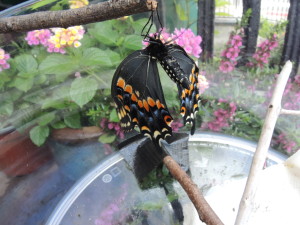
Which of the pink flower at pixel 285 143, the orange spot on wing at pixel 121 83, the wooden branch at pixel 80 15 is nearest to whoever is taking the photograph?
the wooden branch at pixel 80 15

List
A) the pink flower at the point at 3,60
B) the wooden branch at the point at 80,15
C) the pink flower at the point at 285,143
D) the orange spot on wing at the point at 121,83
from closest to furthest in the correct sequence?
the wooden branch at the point at 80,15 → the orange spot on wing at the point at 121,83 → the pink flower at the point at 3,60 → the pink flower at the point at 285,143

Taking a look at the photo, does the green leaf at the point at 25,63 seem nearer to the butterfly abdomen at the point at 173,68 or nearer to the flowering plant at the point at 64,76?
the flowering plant at the point at 64,76

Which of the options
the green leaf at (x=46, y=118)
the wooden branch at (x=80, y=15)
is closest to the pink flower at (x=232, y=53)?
the green leaf at (x=46, y=118)

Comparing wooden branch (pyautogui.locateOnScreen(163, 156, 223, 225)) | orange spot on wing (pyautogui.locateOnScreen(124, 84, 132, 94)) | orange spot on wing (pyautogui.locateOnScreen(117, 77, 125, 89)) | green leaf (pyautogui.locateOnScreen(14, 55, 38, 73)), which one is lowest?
wooden branch (pyautogui.locateOnScreen(163, 156, 223, 225))

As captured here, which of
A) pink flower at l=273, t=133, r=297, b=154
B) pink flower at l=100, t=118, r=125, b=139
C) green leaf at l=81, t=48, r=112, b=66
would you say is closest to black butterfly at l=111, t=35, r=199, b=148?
green leaf at l=81, t=48, r=112, b=66

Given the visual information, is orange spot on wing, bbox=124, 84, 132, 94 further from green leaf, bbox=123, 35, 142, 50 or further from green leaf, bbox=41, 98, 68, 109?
green leaf, bbox=41, 98, 68, 109

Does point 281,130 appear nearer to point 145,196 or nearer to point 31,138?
point 145,196

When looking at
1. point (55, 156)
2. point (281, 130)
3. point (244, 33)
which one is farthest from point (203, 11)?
point (55, 156)
